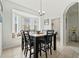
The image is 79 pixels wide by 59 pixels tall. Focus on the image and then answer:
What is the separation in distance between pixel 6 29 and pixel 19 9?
1.60 metres

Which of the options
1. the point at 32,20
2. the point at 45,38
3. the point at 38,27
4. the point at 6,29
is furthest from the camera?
the point at 38,27

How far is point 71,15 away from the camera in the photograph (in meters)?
8.66

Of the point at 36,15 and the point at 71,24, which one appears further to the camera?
the point at 71,24

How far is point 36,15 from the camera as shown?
7.56m

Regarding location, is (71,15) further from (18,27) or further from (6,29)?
(6,29)

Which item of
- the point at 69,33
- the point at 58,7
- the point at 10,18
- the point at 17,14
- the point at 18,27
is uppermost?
the point at 58,7

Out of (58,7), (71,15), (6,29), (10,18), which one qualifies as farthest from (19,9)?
(71,15)

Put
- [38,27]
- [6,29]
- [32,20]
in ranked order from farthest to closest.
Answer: [38,27]
[32,20]
[6,29]

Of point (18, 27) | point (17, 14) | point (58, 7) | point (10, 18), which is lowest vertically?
point (18, 27)

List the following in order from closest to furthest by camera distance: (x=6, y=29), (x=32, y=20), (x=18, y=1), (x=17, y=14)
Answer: (x=6, y=29)
(x=18, y=1)
(x=17, y=14)
(x=32, y=20)

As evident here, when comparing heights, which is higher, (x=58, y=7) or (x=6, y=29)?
(x=58, y=7)

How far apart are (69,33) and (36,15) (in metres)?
3.49

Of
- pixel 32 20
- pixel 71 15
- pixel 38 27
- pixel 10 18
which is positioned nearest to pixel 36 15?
pixel 32 20

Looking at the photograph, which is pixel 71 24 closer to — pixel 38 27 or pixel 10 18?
pixel 38 27
